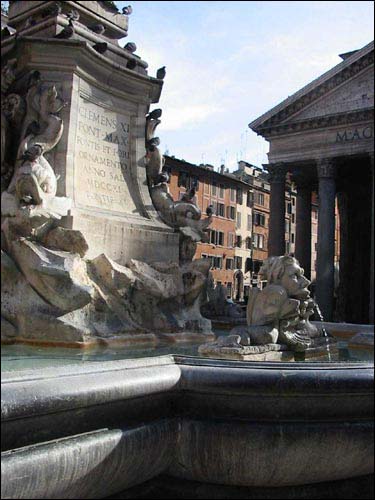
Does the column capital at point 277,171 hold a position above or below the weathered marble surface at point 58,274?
above

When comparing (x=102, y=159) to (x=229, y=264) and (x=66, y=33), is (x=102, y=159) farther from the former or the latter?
(x=229, y=264)

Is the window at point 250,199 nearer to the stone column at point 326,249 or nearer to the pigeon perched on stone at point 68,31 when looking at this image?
the stone column at point 326,249

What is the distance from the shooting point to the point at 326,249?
26.7 metres

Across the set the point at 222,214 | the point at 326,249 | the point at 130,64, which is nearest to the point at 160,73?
the point at 130,64

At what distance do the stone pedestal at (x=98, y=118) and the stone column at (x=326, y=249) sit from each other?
1965cm

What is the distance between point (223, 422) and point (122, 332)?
102 inches

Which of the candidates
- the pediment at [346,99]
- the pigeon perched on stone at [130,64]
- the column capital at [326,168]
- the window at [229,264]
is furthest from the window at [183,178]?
the pigeon perched on stone at [130,64]

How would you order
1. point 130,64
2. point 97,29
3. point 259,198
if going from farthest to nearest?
1. point 259,198
2. point 130,64
3. point 97,29

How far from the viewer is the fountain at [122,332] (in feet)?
10.7

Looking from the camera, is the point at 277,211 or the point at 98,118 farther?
the point at 277,211

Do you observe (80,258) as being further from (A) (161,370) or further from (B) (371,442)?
(B) (371,442)

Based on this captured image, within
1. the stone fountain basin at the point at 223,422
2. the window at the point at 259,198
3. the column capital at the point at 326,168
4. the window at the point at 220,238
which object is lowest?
the stone fountain basin at the point at 223,422

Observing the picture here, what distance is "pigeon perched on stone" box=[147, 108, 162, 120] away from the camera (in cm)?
791

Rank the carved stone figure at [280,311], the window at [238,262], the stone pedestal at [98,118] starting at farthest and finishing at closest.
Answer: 1. the window at [238,262]
2. the stone pedestal at [98,118]
3. the carved stone figure at [280,311]
